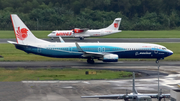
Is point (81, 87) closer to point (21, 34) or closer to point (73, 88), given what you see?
point (73, 88)

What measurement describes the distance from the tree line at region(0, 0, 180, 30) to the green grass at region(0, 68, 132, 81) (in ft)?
276

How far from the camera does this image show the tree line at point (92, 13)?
125312 mm

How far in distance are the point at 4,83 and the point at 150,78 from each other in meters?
14.9

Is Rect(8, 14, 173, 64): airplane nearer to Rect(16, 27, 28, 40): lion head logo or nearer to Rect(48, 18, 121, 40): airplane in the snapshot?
Rect(16, 27, 28, 40): lion head logo

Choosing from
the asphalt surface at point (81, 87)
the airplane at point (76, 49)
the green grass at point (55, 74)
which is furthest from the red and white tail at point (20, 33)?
the green grass at point (55, 74)

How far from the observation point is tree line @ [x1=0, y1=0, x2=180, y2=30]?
12531 cm

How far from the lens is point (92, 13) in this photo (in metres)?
136

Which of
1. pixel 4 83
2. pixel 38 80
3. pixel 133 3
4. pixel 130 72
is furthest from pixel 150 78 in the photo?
pixel 133 3

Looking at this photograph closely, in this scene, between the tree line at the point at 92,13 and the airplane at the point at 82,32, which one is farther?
the tree line at the point at 92,13

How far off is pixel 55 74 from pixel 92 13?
102m

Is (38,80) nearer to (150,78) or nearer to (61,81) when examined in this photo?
(61,81)

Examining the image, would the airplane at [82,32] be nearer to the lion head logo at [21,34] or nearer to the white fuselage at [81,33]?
the white fuselage at [81,33]

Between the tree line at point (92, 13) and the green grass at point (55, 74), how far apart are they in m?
84.2

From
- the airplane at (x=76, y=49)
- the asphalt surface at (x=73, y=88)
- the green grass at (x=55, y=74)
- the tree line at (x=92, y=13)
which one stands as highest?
the tree line at (x=92, y=13)
